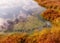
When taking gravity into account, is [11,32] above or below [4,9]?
below

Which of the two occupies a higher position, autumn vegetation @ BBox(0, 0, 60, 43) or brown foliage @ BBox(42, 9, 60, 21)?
brown foliage @ BBox(42, 9, 60, 21)

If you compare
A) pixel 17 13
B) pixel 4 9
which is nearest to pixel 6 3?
pixel 4 9

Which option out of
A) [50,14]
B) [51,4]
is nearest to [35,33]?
[50,14]

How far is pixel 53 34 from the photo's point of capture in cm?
224

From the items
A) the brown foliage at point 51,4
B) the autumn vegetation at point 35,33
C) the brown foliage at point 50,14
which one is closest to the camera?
the autumn vegetation at point 35,33

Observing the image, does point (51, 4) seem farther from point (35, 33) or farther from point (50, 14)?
point (35, 33)

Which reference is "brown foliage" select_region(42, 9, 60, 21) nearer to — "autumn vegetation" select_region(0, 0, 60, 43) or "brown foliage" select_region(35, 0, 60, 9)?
"autumn vegetation" select_region(0, 0, 60, 43)

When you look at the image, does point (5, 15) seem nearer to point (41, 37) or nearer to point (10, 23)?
point (10, 23)

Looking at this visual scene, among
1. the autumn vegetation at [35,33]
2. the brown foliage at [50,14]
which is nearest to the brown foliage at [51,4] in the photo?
the brown foliage at [50,14]

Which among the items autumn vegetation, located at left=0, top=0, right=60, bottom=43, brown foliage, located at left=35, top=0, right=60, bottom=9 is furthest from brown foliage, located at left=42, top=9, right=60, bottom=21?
brown foliage, located at left=35, top=0, right=60, bottom=9

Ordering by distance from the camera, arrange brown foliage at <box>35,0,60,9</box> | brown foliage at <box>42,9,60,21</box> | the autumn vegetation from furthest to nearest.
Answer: brown foliage at <box>35,0,60,9</box> → brown foliage at <box>42,9,60,21</box> → the autumn vegetation

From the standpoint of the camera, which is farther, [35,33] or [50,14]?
[50,14]

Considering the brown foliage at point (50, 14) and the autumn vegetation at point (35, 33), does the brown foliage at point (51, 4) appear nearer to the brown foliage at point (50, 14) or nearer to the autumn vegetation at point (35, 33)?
the brown foliage at point (50, 14)

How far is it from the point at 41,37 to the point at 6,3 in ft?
4.21
